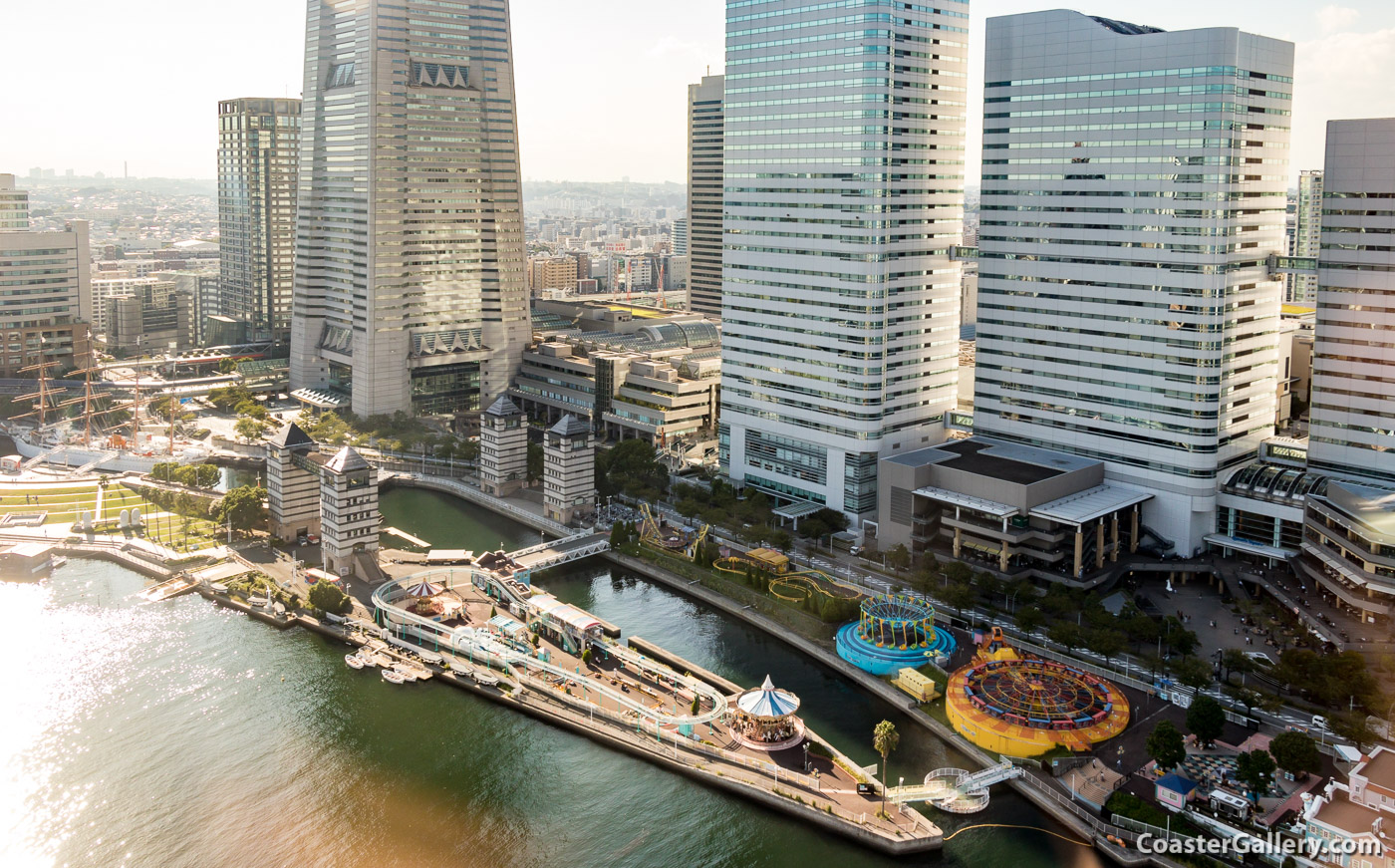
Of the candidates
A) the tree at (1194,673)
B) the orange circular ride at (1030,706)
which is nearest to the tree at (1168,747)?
the orange circular ride at (1030,706)

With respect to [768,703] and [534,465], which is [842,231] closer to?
[534,465]

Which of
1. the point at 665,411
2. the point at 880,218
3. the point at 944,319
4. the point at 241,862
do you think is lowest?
the point at 241,862

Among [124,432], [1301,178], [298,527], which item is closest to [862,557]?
[298,527]

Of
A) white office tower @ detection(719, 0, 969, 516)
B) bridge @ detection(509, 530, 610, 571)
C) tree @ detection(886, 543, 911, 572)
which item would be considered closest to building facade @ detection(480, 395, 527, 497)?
bridge @ detection(509, 530, 610, 571)

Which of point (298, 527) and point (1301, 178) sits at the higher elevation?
point (1301, 178)

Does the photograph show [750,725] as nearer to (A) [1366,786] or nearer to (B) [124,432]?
(A) [1366,786]

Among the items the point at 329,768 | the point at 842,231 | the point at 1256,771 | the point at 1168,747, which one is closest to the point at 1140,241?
the point at 842,231

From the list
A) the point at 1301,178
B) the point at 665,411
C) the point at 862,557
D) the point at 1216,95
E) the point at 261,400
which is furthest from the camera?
the point at 1301,178
